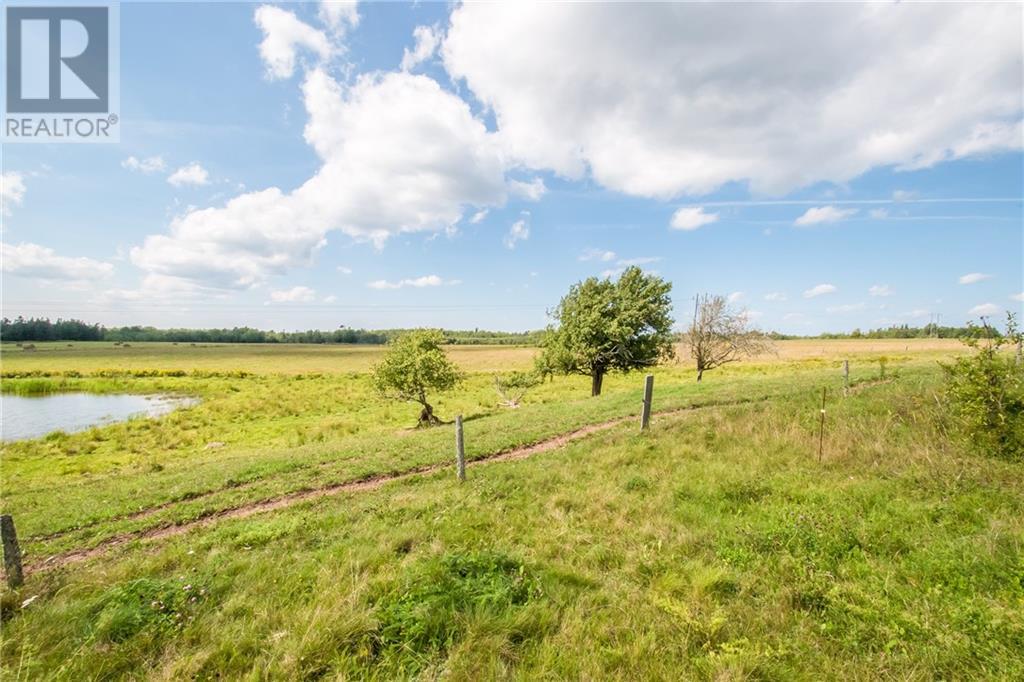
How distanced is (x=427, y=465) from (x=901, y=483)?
1082 cm

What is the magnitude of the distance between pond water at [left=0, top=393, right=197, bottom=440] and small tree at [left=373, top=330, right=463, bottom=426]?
22.8m

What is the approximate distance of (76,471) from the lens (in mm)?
18750

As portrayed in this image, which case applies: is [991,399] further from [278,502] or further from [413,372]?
[413,372]

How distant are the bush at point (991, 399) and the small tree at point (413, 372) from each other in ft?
74.3

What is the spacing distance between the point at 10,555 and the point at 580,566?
7477mm

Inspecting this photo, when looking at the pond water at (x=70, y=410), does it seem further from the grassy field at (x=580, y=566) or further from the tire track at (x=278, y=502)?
the tire track at (x=278, y=502)

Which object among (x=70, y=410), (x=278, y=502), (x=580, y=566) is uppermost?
(x=580, y=566)

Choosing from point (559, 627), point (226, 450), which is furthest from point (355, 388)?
point (559, 627)

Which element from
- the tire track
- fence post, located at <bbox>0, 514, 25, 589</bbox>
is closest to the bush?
the tire track

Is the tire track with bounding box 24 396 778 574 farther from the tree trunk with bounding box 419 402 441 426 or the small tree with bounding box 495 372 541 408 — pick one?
the small tree with bounding box 495 372 541 408

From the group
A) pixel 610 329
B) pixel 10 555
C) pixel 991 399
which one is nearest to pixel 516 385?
pixel 610 329

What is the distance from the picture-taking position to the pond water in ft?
105

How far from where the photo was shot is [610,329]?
96.2 ft

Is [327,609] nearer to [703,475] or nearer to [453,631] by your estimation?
[453,631]
